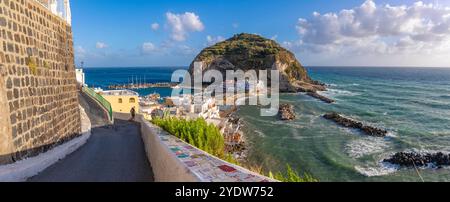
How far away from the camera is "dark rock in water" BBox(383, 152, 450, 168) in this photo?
22734mm

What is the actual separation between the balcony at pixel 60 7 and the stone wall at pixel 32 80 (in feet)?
0.58

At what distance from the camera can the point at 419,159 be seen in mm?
23250

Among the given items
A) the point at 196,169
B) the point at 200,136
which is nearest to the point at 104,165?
the point at 200,136

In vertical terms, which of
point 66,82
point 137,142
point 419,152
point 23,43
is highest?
point 23,43

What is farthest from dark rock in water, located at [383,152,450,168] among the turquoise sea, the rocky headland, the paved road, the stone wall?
the rocky headland

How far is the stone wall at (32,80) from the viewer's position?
5234 millimetres

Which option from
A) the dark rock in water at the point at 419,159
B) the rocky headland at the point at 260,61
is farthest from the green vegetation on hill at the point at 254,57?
the dark rock in water at the point at 419,159

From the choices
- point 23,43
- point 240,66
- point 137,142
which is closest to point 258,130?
point 137,142

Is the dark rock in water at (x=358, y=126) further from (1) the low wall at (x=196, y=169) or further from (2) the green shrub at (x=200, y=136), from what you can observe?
(1) the low wall at (x=196, y=169)

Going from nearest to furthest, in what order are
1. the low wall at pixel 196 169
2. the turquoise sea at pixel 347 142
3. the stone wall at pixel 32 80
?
the low wall at pixel 196 169 < the stone wall at pixel 32 80 < the turquoise sea at pixel 347 142

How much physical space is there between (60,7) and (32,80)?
146 inches

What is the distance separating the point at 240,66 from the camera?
10219 centimetres
